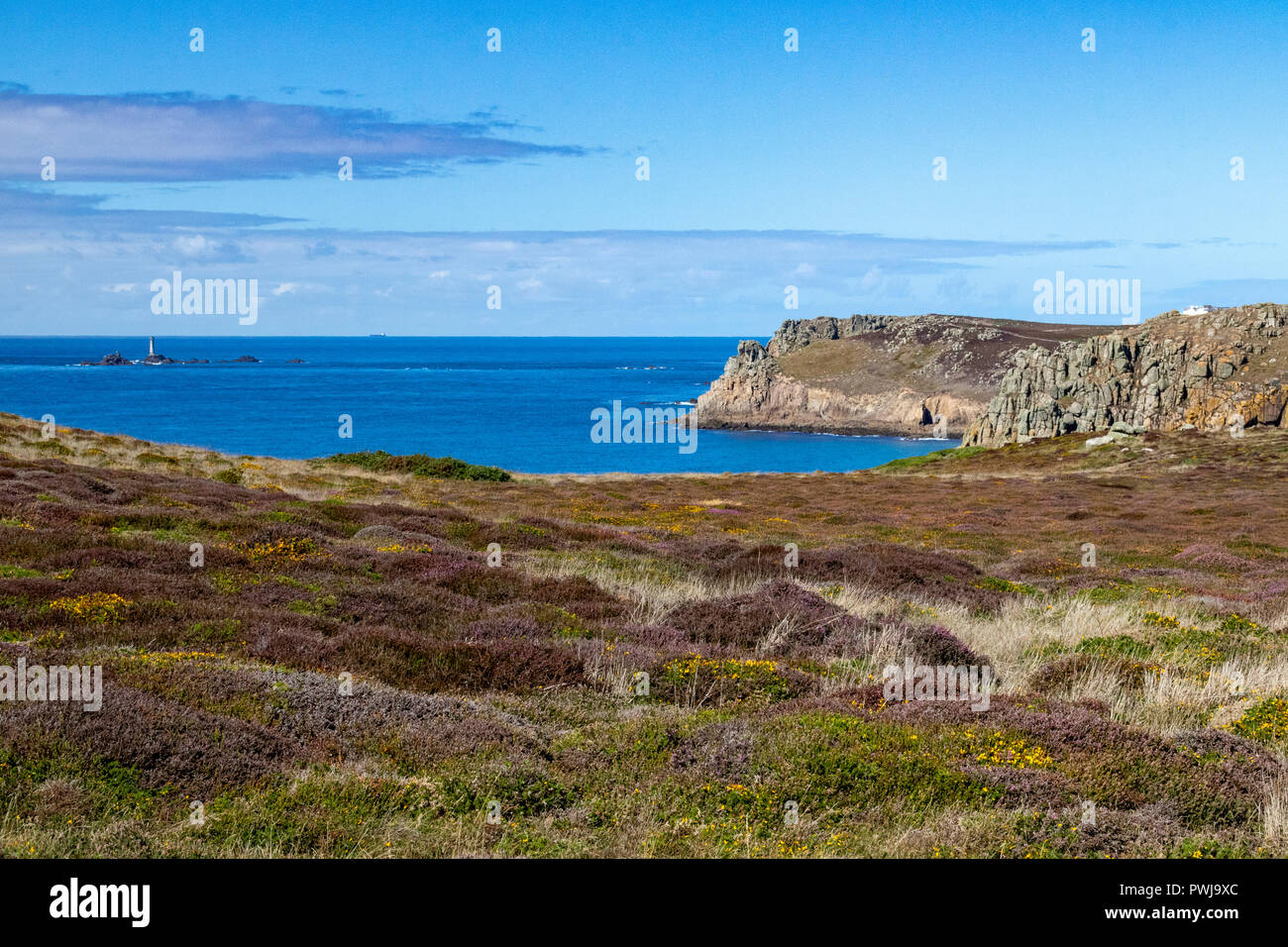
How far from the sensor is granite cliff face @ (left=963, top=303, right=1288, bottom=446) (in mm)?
96500

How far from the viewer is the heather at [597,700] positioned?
6.44 meters

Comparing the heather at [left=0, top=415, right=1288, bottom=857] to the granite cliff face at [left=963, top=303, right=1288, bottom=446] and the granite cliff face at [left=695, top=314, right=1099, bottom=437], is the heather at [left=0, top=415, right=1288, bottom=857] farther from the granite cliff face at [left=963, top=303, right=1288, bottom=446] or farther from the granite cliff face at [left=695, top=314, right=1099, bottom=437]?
the granite cliff face at [left=695, top=314, right=1099, bottom=437]

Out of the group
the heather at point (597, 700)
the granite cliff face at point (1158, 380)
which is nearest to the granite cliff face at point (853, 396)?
the granite cliff face at point (1158, 380)

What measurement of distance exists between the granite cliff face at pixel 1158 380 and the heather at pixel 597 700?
85829mm

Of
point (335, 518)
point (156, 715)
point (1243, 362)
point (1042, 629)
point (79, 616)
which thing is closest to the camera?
point (156, 715)

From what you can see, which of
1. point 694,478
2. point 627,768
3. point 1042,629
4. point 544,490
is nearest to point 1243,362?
point 694,478

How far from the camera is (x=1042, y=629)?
14.1 m

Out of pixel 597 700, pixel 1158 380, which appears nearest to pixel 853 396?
pixel 1158 380

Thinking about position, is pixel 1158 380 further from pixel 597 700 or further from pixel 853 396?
pixel 597 700

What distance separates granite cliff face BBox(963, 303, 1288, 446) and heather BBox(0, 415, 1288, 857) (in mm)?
85829

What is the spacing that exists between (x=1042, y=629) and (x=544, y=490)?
3435 centimetres

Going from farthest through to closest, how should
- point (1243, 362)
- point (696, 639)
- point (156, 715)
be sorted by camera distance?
point (1243, 362) → point (696, 639) → point (156, 715)

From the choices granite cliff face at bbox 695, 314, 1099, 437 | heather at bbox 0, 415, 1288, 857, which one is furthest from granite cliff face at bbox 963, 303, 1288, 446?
heather at bbox 0, 415, 1288, 857
